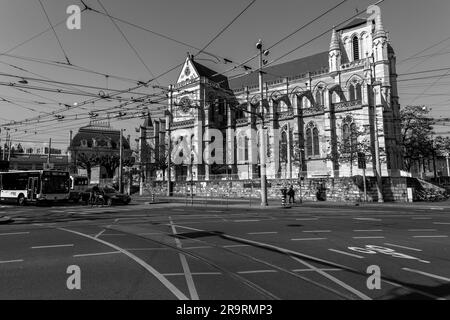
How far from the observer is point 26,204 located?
30.2m

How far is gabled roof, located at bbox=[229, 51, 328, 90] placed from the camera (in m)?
60.0

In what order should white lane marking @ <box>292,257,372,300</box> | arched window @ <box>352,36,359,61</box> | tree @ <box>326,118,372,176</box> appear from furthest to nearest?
1. arched window @ <box>352,36,359,61</box>
2. tree @ <box>326,118,372,176</box>
3. white lane marking @ <box>292,257,372,300</box>

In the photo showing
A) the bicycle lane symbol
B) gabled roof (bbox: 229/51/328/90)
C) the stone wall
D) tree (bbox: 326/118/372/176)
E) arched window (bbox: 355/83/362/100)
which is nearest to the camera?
the bicycle lane symbol

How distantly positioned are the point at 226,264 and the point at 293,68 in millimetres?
61570

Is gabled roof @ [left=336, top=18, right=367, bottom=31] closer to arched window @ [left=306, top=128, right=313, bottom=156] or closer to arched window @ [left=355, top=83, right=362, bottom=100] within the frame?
arched window @ [left=355, top=83, right=362, bottom=100]

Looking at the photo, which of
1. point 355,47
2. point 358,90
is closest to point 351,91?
point 358,90

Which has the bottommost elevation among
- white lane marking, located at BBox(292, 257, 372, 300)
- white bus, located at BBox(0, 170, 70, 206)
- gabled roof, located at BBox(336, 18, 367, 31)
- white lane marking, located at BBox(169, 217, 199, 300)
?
white lane marking, located at BBox(292, 257, 372, 300)

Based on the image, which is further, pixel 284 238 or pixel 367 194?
pixel 367 194

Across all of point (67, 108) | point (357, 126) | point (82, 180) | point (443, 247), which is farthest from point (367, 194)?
point (82, 180)

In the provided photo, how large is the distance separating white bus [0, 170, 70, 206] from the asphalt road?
18477 mm

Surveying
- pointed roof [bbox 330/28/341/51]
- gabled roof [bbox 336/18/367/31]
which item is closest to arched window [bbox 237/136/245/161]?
pointed roof [bbox 330/28/341/51]

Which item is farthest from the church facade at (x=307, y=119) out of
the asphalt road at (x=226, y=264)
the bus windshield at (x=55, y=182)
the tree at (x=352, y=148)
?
the asphalt road at (x=226, y=264)

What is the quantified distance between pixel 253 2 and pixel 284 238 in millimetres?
7754
